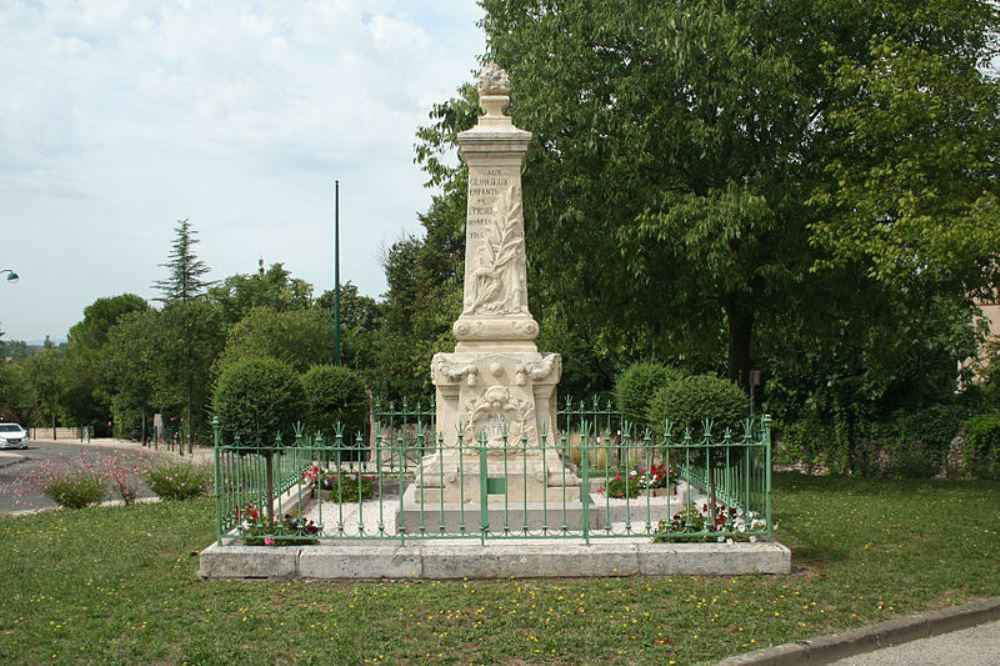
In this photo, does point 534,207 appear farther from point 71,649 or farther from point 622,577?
point 71,649

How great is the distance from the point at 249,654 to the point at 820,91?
14613mm

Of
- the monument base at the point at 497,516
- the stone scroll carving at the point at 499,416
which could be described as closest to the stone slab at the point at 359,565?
the monument base at the point at 497,516

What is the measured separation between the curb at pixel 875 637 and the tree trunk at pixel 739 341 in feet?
34.2

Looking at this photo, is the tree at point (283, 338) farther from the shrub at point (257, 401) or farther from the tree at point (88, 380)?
the shrub at point (257, 401)

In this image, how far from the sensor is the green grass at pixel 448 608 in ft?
21.8

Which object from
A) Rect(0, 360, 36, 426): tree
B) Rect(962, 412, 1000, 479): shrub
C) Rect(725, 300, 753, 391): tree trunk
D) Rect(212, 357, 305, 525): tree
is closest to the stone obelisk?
Rect(212, 357, 305, 525): tree

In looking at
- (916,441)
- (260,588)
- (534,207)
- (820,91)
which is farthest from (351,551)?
(916,441)

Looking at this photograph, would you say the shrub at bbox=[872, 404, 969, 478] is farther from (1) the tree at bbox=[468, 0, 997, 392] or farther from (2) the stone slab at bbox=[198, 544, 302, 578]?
(2) the stone slab at bbox=[198, 544, 302, 578]

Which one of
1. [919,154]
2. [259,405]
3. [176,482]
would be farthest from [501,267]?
[919,154]

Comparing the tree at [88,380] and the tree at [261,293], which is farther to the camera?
the tree at [88,380]

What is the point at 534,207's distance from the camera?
16.8 m

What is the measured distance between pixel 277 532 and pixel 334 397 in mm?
6859

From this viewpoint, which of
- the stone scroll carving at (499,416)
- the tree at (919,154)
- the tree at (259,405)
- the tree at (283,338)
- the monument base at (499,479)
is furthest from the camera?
the tree at (283,338)

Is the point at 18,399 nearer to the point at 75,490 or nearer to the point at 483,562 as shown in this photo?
the point at 75,490
